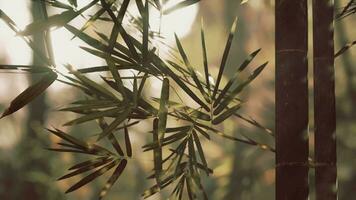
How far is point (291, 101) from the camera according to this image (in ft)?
7.72

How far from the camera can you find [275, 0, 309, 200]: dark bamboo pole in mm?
2309

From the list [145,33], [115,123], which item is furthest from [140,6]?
[115,123]

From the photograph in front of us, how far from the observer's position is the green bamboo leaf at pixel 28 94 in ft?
7.72

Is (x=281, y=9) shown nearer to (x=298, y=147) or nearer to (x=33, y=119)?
(x=298, y=147)

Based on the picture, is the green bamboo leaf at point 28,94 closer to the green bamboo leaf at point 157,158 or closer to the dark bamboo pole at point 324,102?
the green bamboo leaf at point 157,158

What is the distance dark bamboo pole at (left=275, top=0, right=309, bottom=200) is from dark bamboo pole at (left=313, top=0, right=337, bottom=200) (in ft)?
0.72

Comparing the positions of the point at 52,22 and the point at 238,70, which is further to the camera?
the point at 238,70

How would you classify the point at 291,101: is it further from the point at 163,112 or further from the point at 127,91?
the point at 127,91

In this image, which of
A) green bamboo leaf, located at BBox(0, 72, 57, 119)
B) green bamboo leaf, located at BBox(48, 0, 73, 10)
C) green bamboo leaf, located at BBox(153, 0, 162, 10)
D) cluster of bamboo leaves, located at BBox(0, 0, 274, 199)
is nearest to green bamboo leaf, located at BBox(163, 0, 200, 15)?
cluster of bamboo leaves, located at BBox(0, 0, 274, 199)

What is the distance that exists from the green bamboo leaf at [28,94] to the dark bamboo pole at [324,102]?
92cm

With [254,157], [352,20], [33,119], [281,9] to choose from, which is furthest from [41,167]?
[281,9]

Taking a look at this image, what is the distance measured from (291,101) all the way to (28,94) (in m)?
0.84

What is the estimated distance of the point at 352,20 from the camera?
450 inches

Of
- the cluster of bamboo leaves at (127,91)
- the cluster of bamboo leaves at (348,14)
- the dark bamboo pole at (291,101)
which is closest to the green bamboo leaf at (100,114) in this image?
the cluster of bamboo leaves at (127,91)
